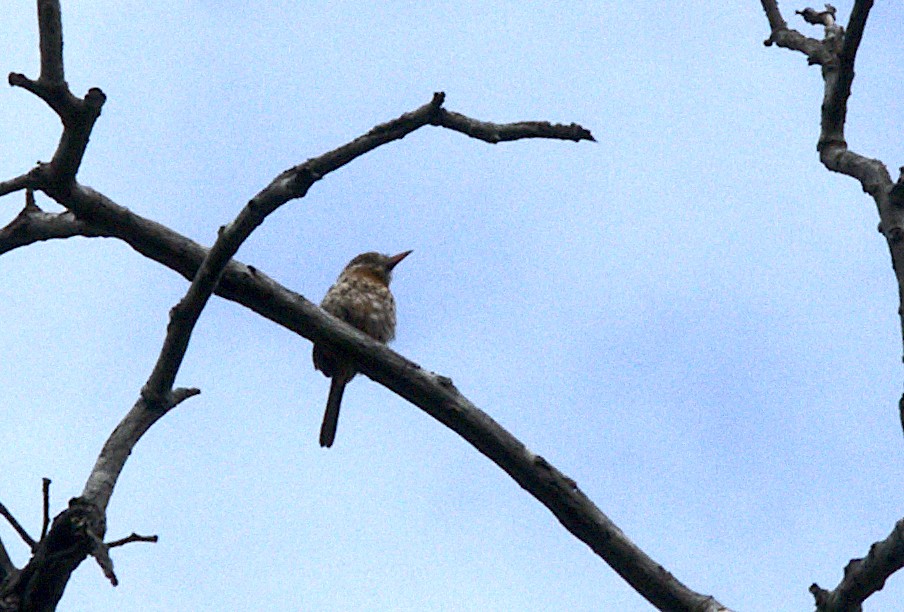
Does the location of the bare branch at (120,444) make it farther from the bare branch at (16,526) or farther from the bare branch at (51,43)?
the bare branch at (51,43)

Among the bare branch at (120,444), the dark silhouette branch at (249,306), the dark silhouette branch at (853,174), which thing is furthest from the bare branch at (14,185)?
the dark silhouette branch at (853,174)

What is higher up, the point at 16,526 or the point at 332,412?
the point at 332,412

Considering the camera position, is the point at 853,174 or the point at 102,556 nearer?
the point at 102,556

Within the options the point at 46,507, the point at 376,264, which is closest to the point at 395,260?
the point at 376,264

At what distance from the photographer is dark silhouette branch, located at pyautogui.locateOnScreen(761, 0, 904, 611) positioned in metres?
3.67

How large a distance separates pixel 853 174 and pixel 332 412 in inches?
206

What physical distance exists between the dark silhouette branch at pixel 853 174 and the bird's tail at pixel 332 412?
14.0ft

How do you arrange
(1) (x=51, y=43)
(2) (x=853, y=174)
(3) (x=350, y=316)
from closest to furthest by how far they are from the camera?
(1) (x=51, y=43)
(2) (x=853, y=174)
(3) (x=350, y=316)

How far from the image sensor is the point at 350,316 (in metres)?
9.21

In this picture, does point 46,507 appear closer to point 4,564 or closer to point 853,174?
point 4,564

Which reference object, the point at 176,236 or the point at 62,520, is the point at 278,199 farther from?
the point at 62,520

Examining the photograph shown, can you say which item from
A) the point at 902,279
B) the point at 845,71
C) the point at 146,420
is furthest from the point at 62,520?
the point at 845,71

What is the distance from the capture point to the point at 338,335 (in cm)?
477

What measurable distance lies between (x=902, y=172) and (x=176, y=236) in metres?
2.42
